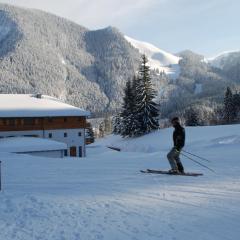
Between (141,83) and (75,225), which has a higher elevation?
(141,83)

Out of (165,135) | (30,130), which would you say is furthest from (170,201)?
(165,135)

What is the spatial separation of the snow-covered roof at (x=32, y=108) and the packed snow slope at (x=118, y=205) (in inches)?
1446

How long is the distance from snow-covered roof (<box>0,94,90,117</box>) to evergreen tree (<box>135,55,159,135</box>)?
1036cm

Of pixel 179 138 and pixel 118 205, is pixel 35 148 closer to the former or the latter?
pixel 179 138

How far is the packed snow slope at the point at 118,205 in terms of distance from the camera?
7.99m

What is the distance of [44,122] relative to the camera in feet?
178

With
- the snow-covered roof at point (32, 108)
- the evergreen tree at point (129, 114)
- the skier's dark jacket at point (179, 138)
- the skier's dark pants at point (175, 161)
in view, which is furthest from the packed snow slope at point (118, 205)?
the evergreen tree at point (129, 114)

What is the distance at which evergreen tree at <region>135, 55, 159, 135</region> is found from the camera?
Answer: 63.3 m

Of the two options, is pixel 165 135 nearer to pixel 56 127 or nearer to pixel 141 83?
pixel 141 83

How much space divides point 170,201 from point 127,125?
55950 millimetres

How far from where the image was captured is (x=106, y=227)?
27.2 feet

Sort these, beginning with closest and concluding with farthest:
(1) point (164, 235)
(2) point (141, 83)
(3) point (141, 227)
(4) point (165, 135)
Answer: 1. (1) point (164, 235)
2. (3) point (141, 227)
3. (4) point (165, 135)
4. (2) point (141, 83)

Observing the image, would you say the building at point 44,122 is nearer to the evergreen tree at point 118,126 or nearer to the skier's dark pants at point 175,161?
the evergreen tree at point 118,126

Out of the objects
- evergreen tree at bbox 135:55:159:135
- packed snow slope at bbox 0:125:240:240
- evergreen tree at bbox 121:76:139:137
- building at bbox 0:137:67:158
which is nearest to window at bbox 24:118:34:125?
building at bbox 0:137:67:158
